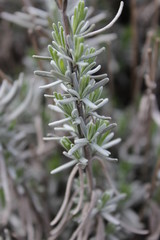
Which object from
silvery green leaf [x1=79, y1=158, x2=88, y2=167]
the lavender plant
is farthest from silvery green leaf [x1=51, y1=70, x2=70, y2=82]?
silvery green leaf [x1=79, y1=158, x2=88, y2=167]

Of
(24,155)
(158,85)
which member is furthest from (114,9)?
(24,155)

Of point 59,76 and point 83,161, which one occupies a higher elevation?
point 59,76

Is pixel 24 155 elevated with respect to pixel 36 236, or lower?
elevated

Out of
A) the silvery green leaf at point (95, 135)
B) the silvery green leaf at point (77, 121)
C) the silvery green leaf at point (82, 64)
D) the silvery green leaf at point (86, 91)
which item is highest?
the silvery green leaf at point (82, 64)

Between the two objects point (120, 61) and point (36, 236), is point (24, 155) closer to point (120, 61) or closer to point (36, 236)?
point (36, 236)

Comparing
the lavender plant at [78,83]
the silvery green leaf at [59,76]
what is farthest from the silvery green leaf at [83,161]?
the silvery green leaf at [59,76]

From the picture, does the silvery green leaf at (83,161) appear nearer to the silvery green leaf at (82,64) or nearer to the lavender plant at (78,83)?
the lavender plant at (78,83)

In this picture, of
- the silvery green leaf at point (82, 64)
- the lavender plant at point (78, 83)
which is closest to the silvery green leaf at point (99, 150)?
the lavender plant at point (78, 83)

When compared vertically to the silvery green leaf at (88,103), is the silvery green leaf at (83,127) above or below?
below

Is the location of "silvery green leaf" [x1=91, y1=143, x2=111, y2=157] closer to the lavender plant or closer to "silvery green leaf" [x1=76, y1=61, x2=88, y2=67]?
the lavender plant

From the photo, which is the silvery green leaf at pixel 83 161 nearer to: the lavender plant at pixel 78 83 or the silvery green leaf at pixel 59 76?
the lavender plant at pixel 78 83

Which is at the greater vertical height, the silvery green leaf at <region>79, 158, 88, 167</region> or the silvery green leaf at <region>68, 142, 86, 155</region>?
the silvery green leaf at <region>68, 142, 86, 155</region>
